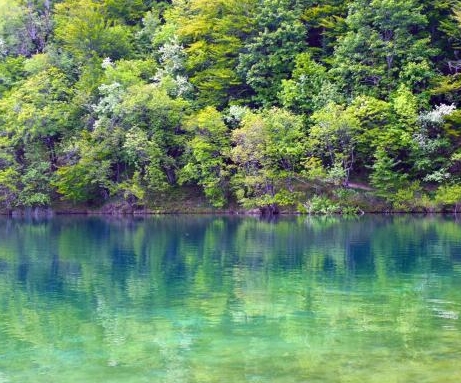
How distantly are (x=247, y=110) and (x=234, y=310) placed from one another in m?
34.2

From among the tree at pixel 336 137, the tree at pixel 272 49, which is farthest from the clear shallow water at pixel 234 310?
the tree at pixel 272 49

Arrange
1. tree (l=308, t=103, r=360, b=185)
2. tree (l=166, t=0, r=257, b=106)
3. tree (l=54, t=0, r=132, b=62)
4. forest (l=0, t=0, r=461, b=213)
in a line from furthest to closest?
tree (l=54, t=0, r=132, b=62)
tree (l=166, t=0, r=257, b=106)
forest (l=0, t=0, r=461, b=213)
tree (l=308, t=103, r=360, b=185)

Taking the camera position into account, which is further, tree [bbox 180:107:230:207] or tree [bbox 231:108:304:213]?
tree [bbox 180:107:230:207]

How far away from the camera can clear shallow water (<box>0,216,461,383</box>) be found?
9.87 meters

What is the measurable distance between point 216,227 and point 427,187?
53.8 ft

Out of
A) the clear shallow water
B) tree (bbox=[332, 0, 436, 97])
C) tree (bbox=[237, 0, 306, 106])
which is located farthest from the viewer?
tree (bbox=[237, 0, 306, 106])

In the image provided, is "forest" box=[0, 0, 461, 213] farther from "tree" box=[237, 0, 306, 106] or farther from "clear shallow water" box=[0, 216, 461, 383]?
"clear shallow water" box=[0, 216, 461, 383]

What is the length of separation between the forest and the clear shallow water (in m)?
16.3

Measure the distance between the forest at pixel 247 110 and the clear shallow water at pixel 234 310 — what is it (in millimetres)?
16294

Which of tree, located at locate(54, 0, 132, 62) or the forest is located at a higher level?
tree, located at locate(54, 0, 132, 62)

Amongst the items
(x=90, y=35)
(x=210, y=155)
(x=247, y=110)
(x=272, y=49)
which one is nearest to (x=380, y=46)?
(x=272, y=49)

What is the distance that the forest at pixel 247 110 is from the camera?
144ft

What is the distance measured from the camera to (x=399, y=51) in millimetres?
44562

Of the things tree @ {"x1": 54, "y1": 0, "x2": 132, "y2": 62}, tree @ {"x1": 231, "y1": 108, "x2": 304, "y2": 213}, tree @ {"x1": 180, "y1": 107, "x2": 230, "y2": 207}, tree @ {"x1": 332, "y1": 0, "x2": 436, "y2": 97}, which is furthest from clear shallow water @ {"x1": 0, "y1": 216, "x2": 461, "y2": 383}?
tree @ {"x1": 54, "y1": 0, "x2": 132, "y2": 62}
